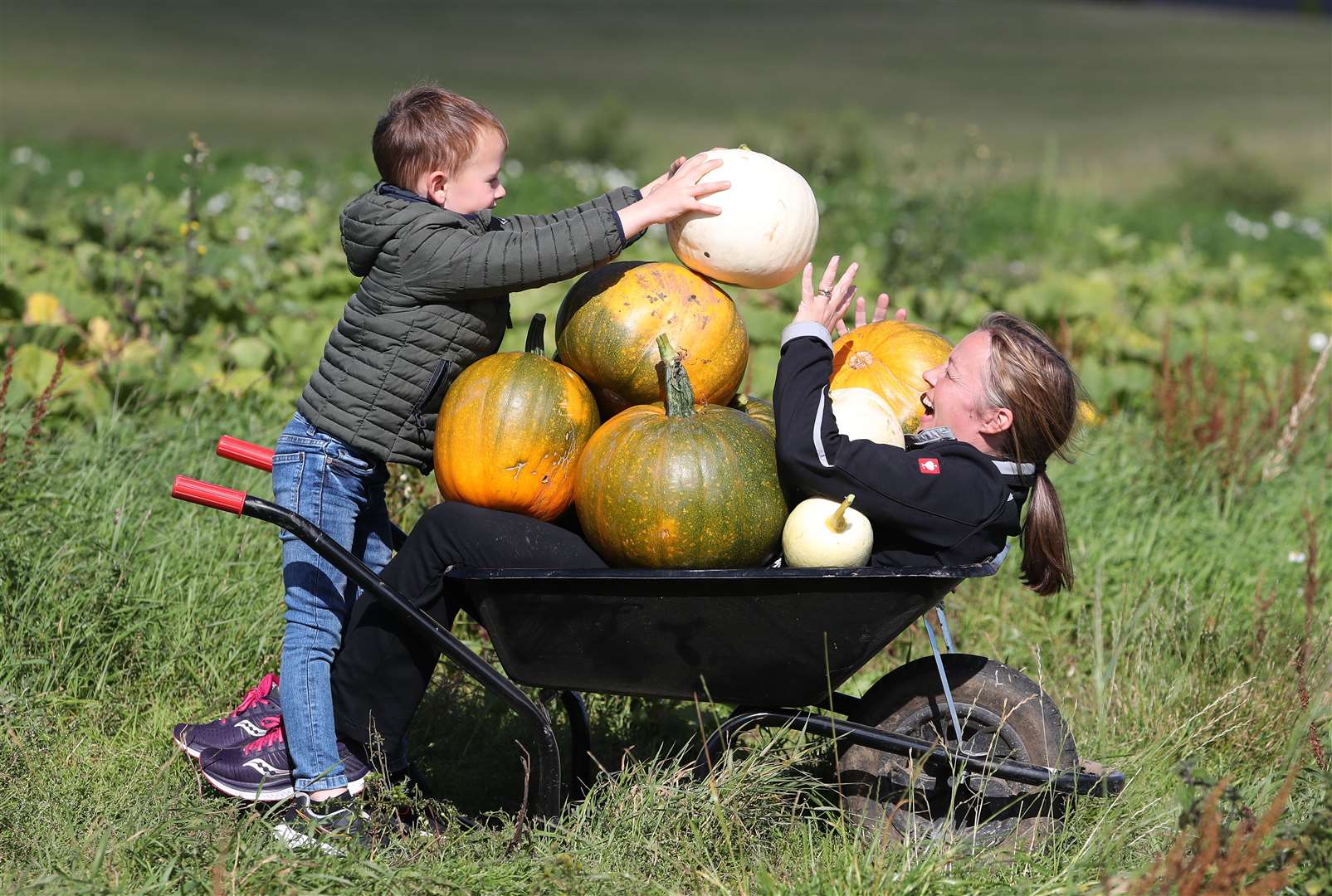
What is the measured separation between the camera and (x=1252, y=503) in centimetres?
484

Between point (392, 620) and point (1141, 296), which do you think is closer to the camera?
point (392, 620)

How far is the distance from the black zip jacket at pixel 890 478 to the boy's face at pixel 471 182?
2.56 feet

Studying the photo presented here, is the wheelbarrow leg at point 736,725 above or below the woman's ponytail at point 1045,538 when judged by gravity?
→ below

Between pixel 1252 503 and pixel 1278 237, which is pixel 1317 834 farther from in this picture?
pixel 1278 237

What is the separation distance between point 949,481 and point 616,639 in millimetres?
776

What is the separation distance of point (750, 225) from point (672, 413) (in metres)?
0.47

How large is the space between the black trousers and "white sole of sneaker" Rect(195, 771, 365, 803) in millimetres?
105

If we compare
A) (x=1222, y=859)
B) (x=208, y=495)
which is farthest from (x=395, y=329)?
(x=1222, y=859)

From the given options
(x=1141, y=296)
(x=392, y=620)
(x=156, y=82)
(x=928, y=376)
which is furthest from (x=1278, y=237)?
(x=156, y=82)

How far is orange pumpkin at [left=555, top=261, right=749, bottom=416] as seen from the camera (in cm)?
281

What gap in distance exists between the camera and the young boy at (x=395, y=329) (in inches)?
110

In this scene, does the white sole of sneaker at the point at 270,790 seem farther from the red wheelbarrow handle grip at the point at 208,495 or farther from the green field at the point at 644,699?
the red wheelbarrow handle grip at the point at 208,495

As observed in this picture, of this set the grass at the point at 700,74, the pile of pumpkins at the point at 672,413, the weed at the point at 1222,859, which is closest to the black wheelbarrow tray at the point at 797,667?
the pile of pumpkins at the point at 672,413

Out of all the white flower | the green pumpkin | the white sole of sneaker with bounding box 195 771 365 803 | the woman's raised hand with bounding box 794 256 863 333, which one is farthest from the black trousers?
the white flower
